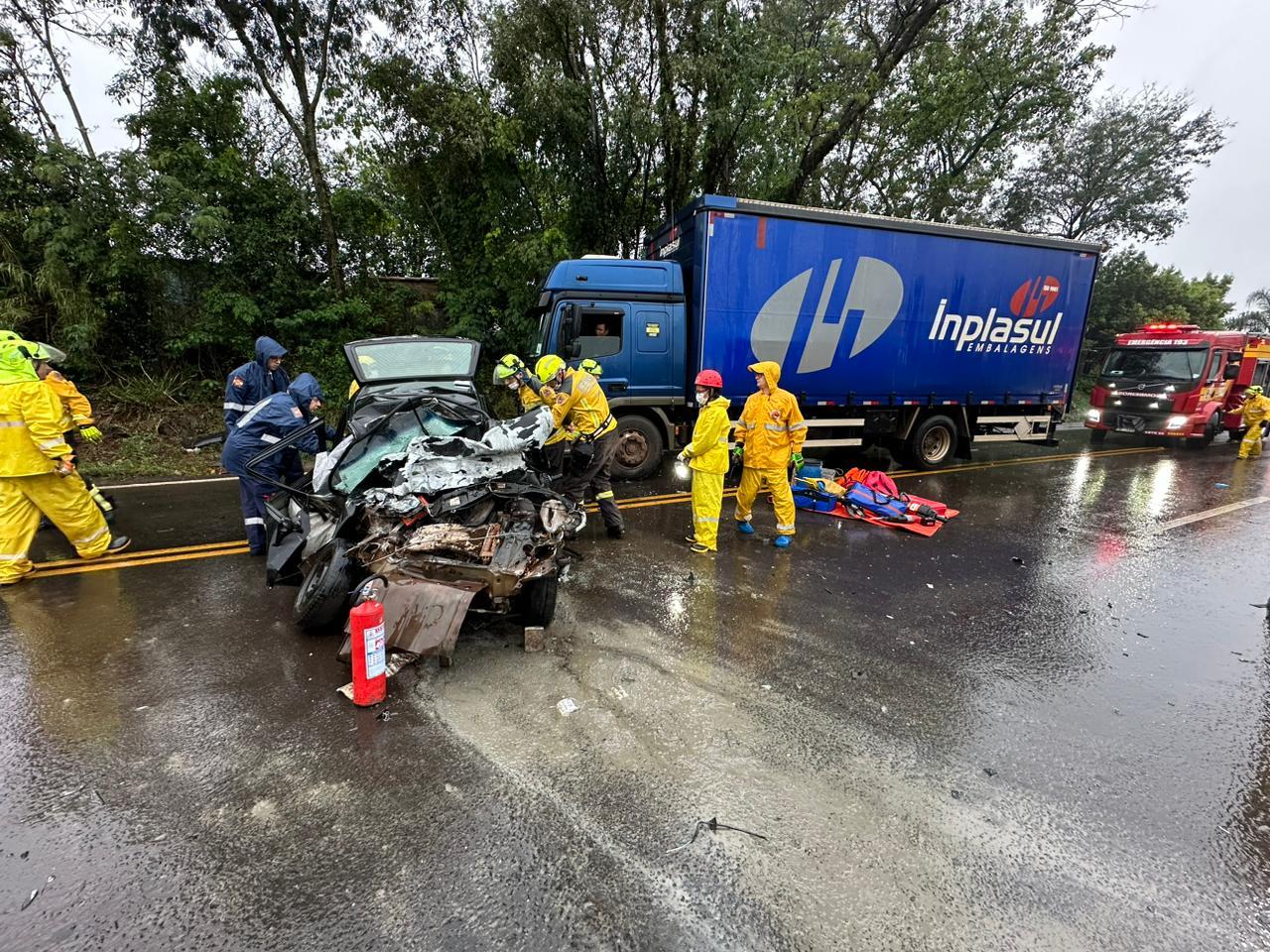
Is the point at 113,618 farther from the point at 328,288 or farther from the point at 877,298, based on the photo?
the point at 328,288

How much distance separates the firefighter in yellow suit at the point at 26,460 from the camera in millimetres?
3955

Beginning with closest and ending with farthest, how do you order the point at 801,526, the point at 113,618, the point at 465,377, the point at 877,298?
the point at 113,618 → the point at 465,377 → the point at 801,526 → the point at 877,298

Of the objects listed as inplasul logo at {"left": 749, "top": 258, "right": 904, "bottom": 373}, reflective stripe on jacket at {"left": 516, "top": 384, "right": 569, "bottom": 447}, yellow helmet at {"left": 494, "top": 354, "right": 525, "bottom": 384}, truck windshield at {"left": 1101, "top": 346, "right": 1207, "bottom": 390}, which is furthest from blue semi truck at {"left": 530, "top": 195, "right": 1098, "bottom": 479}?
truck windshield at {"left": 1101, "top": 346, "right": 1207, "bottom": 390}

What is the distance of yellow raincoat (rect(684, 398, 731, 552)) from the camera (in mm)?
4809

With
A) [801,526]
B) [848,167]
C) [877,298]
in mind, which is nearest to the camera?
[801,526]

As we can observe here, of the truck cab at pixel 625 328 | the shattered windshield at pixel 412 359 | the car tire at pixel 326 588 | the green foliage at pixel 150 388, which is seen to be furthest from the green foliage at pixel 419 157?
the car tire at pixel 326 588

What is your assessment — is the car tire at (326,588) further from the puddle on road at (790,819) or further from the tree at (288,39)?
the tree at (288,39)

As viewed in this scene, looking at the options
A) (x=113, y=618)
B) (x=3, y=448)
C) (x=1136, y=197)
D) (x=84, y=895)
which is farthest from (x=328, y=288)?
(x=1136, y=197)

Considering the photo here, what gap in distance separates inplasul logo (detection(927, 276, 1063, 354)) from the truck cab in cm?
387

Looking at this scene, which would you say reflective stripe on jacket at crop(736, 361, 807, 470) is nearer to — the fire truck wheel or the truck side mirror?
the truck side mirror

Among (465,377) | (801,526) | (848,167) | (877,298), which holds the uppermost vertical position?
(848,167)

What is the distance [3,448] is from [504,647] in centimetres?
406

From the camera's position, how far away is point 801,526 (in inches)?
229

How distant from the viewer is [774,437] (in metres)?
5.07
